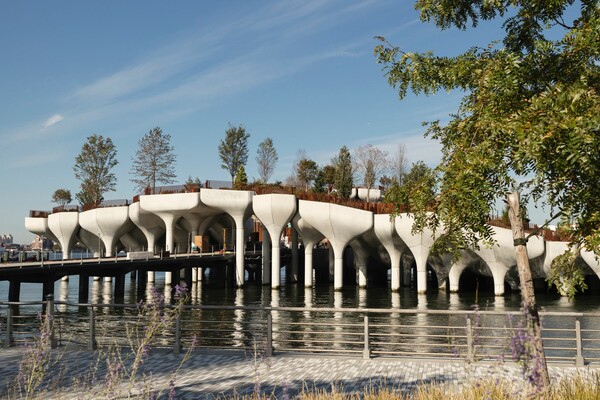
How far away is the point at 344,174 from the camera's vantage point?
73.2 metres

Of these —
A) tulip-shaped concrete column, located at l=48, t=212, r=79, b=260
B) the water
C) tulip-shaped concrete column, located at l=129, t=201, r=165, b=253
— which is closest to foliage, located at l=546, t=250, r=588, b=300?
the water

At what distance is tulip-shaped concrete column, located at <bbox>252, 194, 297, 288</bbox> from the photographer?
44.9 m

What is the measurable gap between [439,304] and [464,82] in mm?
28372

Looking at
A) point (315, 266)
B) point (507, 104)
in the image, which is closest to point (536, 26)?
point (507, 104)

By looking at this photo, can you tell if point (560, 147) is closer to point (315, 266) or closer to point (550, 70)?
point (550, 70)

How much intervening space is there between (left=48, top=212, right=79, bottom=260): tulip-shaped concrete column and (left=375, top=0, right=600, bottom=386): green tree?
5661 cm

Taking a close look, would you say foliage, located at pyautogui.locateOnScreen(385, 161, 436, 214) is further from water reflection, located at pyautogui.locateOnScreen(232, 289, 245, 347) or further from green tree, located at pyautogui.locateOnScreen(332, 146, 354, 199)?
green tree, located at pyautogui.locateOnScreen(332, 146, 354, 199)

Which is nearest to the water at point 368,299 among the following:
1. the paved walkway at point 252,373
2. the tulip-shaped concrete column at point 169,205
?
the tulip-shaped concrete column at point 169,205

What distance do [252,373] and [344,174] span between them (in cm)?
6400

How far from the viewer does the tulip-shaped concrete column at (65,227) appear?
59594mm

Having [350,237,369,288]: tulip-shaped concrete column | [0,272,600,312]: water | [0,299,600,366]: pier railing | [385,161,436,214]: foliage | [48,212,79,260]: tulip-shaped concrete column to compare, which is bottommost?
A: [0,272,600,312]: water

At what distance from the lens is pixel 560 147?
591 centimetres

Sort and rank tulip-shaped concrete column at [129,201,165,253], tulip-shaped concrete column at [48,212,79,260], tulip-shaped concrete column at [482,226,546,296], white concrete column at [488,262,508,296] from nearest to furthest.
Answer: tulip-shaped concrete column at [482,226,546,296] < white concrete column at [488,262,508,296] < tulip-shaped concrete column at [129,201,165,253] < tulip-shaped concrete column at [48,212,79,260]

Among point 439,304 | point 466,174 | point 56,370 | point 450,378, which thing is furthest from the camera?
point 439,304
